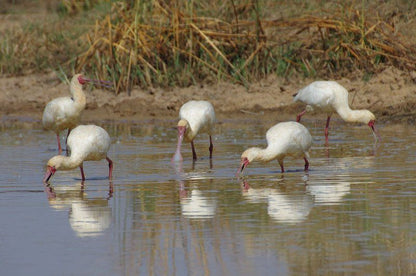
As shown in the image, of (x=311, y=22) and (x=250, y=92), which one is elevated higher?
(x=311, y=22)

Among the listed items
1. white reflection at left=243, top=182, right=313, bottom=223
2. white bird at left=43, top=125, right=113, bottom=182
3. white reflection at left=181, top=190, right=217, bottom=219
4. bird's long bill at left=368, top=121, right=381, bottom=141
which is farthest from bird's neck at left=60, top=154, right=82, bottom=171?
bird's long bill at left=368, top=121, right=381, bottom=141

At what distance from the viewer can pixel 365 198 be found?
28.0 feet

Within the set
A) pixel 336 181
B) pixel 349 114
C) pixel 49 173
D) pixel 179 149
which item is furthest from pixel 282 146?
pixel 349 114

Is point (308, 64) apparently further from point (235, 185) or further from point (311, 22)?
point (235, 185)

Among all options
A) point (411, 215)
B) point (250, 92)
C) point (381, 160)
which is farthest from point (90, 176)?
point (250, 92)

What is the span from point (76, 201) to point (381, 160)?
4.00 m

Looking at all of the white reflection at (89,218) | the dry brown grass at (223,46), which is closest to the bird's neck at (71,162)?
the white reflection at (89,218)

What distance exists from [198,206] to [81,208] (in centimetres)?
98

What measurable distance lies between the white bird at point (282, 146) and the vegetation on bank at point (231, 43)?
22.2 ft

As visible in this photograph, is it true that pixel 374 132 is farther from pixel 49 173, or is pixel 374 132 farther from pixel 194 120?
pixel 49 173

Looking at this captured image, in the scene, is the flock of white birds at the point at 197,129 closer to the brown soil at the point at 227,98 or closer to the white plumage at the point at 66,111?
the white plumage at the point at 66,111

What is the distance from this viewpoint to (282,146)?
10.5 meters

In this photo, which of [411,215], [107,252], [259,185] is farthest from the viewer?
[259,185]

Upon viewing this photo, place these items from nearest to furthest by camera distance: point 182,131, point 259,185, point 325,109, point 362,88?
point 259,185
point 182,131
point 325,109
point 362,88
